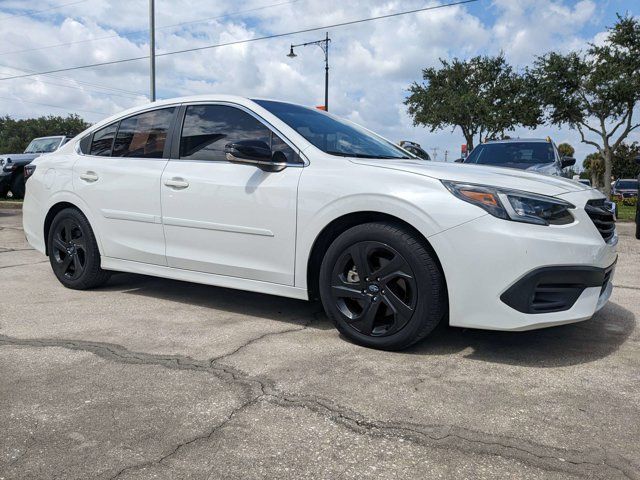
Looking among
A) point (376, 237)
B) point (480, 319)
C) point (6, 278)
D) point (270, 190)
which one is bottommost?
point (6, 278)

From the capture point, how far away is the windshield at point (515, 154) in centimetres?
970

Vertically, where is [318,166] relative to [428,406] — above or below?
above

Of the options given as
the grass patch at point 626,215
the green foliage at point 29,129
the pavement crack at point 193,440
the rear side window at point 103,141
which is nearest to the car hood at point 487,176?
the pavement crack at point 193,440

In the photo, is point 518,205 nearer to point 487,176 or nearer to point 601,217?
point 487,176

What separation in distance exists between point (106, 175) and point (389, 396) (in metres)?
3.07

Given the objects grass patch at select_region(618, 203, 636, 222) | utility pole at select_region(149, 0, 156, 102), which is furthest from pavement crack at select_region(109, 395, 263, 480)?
utility pole at select_region(149, 0, 156, 102)

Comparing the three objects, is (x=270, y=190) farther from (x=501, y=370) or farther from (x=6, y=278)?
(x=6, y=278)

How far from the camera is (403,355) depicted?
129 inches

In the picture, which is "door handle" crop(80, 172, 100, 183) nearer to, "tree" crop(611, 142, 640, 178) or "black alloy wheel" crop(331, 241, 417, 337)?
"black alloy wheel" crop(331, 241, 417, 337)

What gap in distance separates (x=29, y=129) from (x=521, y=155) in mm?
89464

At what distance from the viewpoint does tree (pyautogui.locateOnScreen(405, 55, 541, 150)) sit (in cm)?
2962

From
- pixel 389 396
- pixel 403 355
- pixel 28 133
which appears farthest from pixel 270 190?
pixel 28 133

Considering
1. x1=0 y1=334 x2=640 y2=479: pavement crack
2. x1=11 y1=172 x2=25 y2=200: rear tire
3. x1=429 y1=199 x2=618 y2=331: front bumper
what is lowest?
x1=0 y1=334 x2=640 y2=479: pavement crack

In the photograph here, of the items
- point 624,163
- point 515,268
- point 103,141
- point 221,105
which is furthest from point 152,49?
point 624,163
